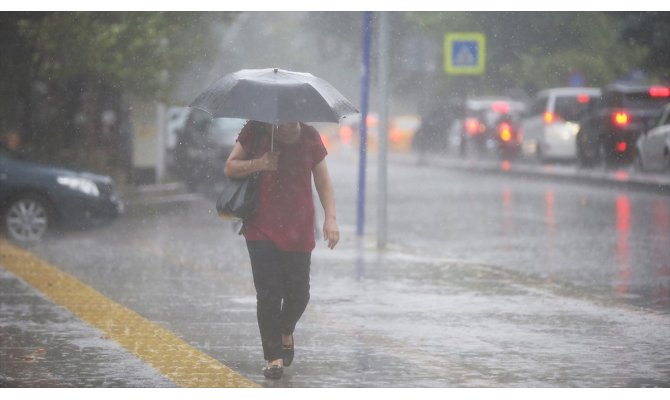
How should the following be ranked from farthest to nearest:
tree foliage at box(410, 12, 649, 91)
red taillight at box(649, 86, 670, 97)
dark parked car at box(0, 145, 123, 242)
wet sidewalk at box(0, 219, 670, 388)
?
tree foliage at box(410, 12, 649, 91)
red taillight at box(649, 86, 670, 97)
dark parked car at box(0, 145, 123, 242)
wet sidewalk at box(0, 219, 670, 388)

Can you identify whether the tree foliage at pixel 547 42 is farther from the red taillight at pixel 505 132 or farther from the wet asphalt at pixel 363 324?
the wet asphalt at pixel 363 324

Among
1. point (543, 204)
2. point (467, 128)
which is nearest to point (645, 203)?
point (543, 204)

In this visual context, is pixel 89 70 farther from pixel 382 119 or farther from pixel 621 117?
pixel 621 117

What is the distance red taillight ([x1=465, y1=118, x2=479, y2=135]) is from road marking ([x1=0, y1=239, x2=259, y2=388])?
3461cm

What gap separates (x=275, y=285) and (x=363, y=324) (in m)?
2.33

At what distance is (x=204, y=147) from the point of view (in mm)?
27141

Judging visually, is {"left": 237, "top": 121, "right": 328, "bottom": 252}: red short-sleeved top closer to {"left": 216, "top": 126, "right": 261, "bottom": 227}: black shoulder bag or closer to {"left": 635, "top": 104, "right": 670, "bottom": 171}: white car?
{"left": 216, "top": 126, "right": 261, "bottom": 227}: black shoulder bag

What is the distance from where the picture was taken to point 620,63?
41.4 m

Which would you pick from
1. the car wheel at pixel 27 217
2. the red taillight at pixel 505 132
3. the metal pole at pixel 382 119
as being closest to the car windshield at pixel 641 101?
the red taillight at pixel 505 132

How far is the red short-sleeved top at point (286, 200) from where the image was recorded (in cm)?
799

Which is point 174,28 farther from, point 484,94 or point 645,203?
point 484,94

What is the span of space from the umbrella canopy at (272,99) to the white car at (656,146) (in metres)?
18.9

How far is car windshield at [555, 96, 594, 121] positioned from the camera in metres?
34.4

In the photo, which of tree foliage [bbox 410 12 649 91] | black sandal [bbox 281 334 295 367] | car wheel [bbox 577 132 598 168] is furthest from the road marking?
tree foliage [bbox 410 12 649 91]
